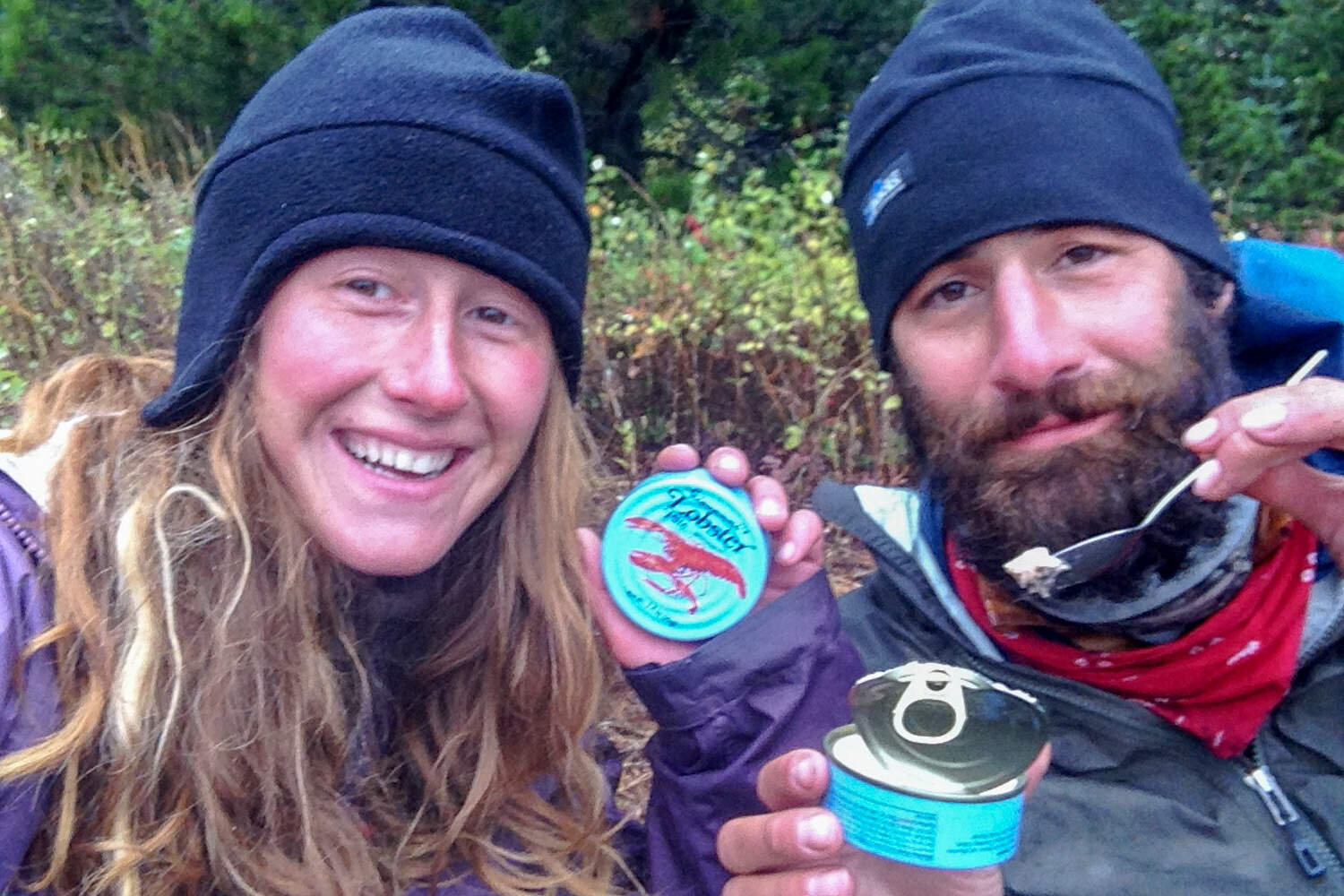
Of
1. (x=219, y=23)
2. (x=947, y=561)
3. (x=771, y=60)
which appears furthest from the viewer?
(x=771, y=60)

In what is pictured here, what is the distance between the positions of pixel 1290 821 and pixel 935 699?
1.00 m

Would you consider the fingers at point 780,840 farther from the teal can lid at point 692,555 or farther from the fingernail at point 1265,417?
the fingernail at point 1265,417

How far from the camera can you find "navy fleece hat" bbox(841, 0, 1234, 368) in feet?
7.62

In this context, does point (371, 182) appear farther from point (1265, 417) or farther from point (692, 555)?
point (1265, 417)

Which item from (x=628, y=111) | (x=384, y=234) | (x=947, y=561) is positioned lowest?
(x=628, y=111)

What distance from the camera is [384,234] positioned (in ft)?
6.55

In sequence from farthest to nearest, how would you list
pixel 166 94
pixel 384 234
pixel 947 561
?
pixel 166 94
pixel 947 561
pixel 384 234

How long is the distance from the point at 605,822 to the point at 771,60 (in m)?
6.49

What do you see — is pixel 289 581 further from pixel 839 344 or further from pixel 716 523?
pixel 839 344

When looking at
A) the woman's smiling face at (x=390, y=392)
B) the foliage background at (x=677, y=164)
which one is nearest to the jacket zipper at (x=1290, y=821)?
the woman's smiling face at (x=390, y=392)

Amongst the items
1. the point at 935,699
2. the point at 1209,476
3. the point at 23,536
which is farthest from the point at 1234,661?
the point at 23,536

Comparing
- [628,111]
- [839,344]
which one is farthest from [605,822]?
[628,111]

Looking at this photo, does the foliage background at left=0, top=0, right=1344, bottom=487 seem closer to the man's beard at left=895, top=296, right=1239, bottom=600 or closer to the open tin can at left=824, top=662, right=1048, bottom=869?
the man's beard at left=895, top=296, right=1239, bottom=600

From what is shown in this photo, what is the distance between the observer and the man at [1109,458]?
7.38ft
